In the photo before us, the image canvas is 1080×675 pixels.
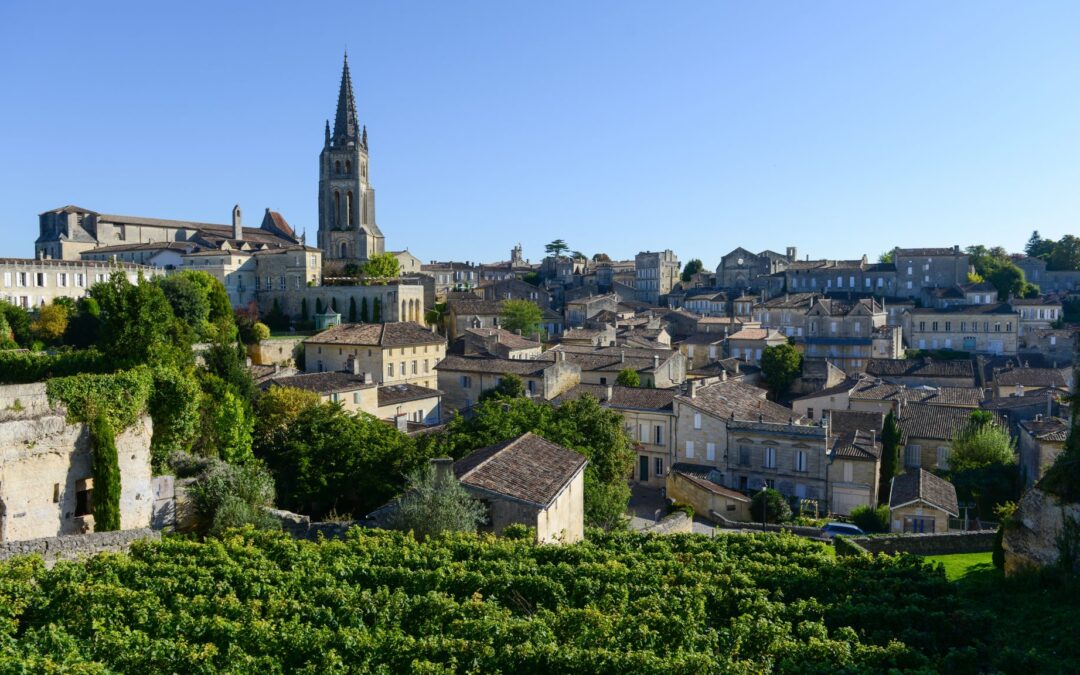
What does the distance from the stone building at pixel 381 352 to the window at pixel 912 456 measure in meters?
28.0

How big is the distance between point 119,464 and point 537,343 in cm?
4143

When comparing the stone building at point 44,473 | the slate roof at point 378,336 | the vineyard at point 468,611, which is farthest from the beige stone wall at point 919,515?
the slate roof at point 378,336

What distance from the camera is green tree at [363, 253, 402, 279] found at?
71.7 metres

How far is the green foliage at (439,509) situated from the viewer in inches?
749

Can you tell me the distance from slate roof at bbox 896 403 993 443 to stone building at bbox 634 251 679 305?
199ft

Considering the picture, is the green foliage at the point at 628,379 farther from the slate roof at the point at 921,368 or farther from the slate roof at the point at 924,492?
the slate roof at the point at 921,368

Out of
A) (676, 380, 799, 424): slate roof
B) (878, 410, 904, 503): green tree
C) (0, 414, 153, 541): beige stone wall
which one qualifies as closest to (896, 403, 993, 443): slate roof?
(878, 410, 904, 503): green tree

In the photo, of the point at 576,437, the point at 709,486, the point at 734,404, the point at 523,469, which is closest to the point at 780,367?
the point at 734,404

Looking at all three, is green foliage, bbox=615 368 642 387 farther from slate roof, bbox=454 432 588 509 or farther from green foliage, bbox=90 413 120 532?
green foliage, bbox=90 413 120 532

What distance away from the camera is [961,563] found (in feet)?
78.0

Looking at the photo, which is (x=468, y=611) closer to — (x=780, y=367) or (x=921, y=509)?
(x=921, y=509)

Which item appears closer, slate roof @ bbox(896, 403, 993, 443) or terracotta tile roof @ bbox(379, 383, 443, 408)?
slate roof @ bbox(896, 403, 993, 443)

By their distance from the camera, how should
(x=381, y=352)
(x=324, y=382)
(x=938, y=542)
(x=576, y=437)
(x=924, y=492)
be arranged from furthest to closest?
1. (x=381, y=352)
2. (x=324, y=382)
3. (x=924, y=492)
4. (x=576, y=437)
5. (x=938, y=542)

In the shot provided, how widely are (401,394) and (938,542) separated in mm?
27883
